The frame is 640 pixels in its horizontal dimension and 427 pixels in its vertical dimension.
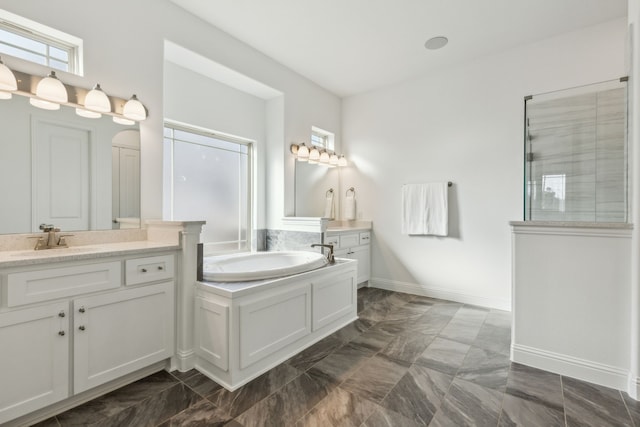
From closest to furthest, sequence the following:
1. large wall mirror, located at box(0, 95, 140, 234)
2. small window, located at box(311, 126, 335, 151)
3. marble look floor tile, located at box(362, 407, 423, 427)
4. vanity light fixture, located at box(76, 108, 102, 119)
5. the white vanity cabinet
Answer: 1. marble look floor tile, located at box(362, 407, 423, 427)
2. large wall mirror, located at box(0, 95, 140, 234)
3. vanity light fixture, located at box(76, 108, 102, 119)
4. the white vanity cabinet
5. small window, located at box(311, 126, 335, 151)

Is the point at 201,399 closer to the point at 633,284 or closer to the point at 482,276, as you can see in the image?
the point at 633,284

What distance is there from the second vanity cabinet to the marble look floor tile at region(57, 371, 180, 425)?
0.35 ft

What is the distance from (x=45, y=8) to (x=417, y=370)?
3324mm

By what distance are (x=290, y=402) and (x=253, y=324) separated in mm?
493

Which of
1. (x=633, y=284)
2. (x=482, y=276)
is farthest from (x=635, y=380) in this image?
(x=482, y=276)

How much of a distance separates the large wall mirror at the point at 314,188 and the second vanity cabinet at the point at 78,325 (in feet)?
7.00

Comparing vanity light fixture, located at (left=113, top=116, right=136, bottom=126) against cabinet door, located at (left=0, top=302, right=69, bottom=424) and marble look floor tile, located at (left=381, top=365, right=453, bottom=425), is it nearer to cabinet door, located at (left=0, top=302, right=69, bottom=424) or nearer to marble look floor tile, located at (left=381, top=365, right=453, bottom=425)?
cabinet door, located at (left=0, top=302, right=69, bottom=424)

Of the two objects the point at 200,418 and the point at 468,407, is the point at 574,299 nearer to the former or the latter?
the point at 468,407

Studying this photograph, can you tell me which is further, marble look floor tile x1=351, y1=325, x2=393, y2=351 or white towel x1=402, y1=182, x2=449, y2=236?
white towel x1=402, y1=182, x2=449, y2=236

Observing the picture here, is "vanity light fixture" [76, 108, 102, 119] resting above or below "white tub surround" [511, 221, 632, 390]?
above

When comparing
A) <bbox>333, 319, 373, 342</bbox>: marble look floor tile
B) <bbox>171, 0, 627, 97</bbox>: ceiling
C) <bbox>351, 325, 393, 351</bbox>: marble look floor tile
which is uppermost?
<bbox>171, 0, 627, 97</bbox>: ceiling

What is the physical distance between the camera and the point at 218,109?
3279mm

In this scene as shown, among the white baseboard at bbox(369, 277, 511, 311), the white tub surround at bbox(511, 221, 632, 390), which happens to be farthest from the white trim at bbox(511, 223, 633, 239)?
the white baseboard at bbox(369, 277, 511, 311)

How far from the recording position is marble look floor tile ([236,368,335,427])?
1.52m
